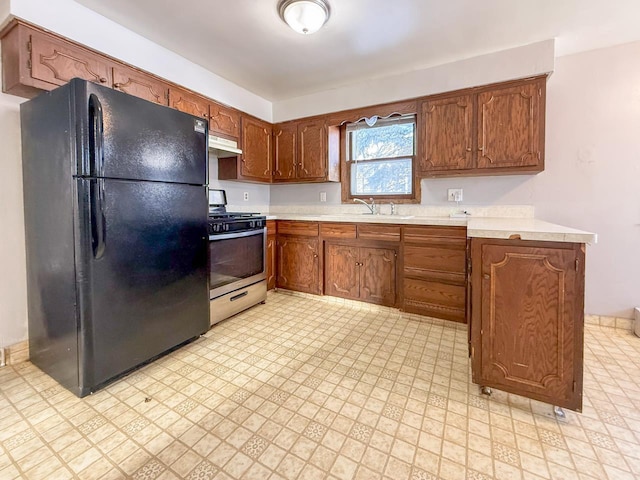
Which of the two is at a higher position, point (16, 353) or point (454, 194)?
point (454, 194)

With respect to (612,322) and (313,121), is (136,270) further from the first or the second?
(612,322)

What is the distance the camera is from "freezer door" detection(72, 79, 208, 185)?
150 centimetres

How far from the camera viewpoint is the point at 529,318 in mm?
1433

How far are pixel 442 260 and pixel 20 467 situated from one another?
2748 mm

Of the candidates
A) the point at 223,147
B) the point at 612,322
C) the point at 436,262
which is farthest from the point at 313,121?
the point at 612,322

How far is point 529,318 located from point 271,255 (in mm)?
2587

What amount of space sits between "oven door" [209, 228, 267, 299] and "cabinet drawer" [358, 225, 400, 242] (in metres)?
1.02

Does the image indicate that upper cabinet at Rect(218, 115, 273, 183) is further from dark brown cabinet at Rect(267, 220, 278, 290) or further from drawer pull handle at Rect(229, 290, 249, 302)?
drawer pull handle at Rect(229, 290, 249, 302)

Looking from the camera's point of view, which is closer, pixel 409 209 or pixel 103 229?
pixel 103 229

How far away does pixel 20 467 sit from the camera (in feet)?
3.77

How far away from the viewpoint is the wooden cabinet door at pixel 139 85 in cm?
220

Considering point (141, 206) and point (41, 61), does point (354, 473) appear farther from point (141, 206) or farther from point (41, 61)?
point (41, 61)

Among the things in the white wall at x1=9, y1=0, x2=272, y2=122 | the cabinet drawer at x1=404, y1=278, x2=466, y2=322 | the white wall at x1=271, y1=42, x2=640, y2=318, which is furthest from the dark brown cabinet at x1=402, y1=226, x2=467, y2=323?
the white wall at x1=9, y1=0, x2=272, y2=122

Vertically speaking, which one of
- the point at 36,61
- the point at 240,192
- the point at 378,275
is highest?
the point at 36,61
